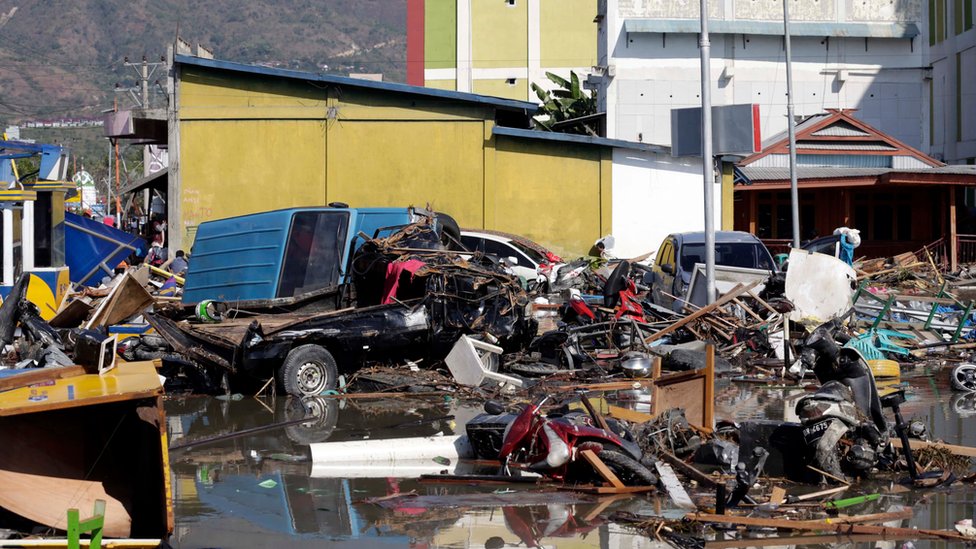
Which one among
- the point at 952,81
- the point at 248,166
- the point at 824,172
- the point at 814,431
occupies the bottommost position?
the point at 814,431

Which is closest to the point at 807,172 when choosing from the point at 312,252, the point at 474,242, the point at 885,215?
the point at 885,215

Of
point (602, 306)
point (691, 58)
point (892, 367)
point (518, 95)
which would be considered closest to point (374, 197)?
point (602, 306)

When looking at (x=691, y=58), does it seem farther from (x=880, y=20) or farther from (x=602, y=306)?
(x=602, y=306)

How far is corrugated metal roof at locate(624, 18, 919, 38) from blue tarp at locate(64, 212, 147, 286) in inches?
904

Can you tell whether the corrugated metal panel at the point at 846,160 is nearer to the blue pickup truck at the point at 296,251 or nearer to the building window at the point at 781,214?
the building window at the point at 781,214

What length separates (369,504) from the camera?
340 inches

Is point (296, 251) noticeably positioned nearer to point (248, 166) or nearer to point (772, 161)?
point (248, 166)

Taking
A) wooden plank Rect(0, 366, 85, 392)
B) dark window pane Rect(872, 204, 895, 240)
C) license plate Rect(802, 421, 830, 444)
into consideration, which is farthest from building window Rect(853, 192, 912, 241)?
wooden plank Rect(0, 366, 85, 392)

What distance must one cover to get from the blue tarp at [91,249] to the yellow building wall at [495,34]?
36.3m

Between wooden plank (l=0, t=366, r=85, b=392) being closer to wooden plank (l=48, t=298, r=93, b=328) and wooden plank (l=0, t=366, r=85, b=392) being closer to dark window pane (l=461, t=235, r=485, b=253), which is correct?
wooden plank (l=48, t=298, r=93, b=328)

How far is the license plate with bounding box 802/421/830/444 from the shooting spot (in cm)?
893

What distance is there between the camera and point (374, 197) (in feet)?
91.0

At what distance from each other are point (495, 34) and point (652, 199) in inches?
1278

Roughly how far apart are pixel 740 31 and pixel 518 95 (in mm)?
18382
